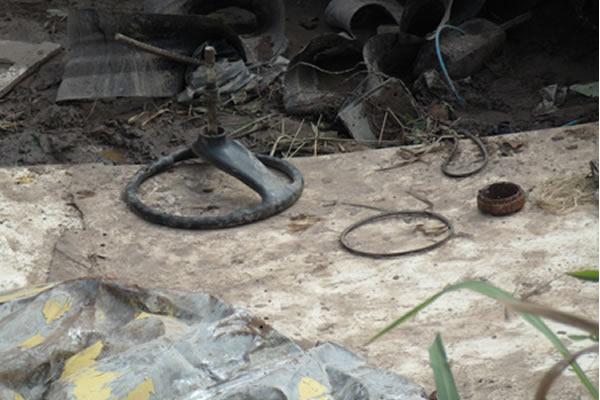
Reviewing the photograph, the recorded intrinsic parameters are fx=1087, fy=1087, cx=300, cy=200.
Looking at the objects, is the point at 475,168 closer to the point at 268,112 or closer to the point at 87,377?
the point at 268,112

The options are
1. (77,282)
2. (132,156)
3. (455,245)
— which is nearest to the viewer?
(77,282)

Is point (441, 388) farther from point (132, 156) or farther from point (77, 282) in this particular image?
point (132, 156)

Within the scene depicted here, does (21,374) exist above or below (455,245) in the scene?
above

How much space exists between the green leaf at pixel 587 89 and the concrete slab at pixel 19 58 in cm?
319

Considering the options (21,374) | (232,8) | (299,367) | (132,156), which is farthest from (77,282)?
(232,8)

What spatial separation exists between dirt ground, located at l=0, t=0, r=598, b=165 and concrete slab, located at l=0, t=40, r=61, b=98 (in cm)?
5

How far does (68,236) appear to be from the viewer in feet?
14.7

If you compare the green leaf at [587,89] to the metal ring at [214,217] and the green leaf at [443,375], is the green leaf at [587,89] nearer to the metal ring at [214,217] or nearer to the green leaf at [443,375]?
the metal ring at [214,217]

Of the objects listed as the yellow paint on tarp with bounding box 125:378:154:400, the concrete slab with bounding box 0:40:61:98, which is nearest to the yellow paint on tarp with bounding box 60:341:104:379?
the yellow paint on tarp with bounding box 125:378:154:400

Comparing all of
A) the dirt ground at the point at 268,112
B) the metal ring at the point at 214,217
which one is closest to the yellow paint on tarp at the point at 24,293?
the metal ring at the point at 214,217

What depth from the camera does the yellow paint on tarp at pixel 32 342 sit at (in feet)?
9.41

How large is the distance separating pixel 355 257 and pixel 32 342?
1646mm

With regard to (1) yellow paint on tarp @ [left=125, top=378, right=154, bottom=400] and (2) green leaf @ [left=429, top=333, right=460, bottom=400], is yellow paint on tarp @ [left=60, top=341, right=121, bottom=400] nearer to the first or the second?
(1) yellow paint on tarp @ [left=125, top=378, right=154, bottom=400]

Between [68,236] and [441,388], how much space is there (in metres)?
3.10
